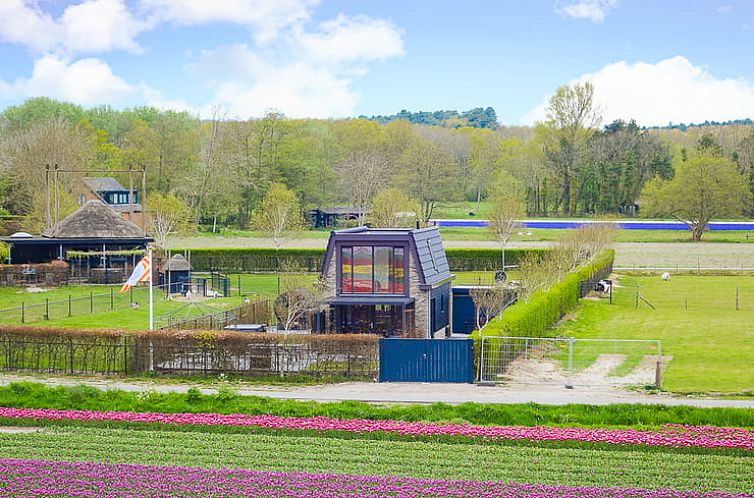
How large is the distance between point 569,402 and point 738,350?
461 inches

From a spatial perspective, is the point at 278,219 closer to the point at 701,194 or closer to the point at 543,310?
the point at 701,194

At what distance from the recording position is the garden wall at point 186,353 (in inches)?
1083

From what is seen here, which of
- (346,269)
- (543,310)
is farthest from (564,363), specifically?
(346,269)

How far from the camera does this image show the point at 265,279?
5938cm

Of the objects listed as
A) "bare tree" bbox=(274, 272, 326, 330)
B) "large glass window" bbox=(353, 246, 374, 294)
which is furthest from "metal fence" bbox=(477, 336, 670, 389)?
"bare tree" bbox=(274, 272, 326, 330)

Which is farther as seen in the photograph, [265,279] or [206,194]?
[206,194]

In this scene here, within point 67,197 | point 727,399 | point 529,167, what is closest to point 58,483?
point 727,399

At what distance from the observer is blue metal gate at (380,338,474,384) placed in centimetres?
2692

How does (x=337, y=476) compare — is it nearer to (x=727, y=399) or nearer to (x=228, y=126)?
(x=727, y=399)

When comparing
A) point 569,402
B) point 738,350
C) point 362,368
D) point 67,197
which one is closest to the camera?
point 569,402

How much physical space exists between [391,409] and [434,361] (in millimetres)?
4877

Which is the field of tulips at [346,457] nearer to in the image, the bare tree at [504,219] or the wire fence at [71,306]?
the wire fence at [71,306]

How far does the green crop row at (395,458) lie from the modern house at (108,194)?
62.1 m

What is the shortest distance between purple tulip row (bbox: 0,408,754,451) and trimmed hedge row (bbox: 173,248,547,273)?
41780mm
